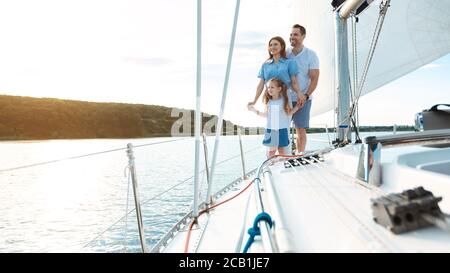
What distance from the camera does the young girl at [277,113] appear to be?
262 centimetres

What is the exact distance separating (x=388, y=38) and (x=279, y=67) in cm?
226

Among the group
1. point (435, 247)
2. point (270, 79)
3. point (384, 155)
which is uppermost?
point (270, 79)

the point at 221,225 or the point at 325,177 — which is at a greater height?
the point at 325,177

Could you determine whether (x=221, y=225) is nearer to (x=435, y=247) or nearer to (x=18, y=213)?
(x=435, y=247)

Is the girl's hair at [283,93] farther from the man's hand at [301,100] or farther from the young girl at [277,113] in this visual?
the man's hand at [301,100]

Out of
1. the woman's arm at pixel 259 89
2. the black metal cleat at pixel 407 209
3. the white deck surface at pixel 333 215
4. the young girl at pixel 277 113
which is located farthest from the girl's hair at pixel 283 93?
the black metal cleat at pixel 407 209

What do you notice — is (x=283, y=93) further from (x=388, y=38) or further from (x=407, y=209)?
(x=388, y=38)

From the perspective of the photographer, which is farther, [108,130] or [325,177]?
[108,130]

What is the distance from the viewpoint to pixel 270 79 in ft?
8.76

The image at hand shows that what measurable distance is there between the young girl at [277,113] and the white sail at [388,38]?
5.02ft

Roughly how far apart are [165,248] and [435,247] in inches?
39.9

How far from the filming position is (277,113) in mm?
2615

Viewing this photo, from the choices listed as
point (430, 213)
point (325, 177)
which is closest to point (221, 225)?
point (325, 177)
